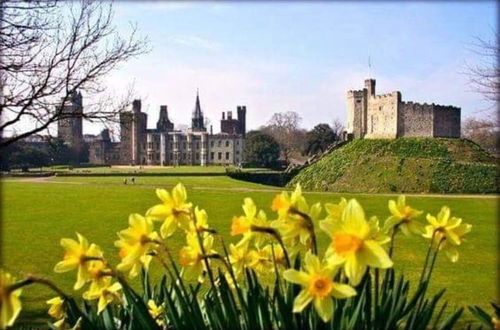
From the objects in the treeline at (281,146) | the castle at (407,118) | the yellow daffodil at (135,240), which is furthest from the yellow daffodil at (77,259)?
the treeline at (281,146)

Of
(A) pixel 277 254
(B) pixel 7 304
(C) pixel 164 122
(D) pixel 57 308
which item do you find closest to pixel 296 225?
(A) pixel 277 254

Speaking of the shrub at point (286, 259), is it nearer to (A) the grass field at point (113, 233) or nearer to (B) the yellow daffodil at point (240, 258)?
(B) the yellow daffodil at point (240, 258)

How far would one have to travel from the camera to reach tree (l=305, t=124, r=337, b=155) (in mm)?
85750

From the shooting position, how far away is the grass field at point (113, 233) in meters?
10.1

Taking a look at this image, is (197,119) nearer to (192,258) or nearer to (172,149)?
(172,149)

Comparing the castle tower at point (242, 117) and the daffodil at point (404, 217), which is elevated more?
the castle tower at point (242, 117)

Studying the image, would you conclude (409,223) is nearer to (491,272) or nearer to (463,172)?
Result: (491,272)

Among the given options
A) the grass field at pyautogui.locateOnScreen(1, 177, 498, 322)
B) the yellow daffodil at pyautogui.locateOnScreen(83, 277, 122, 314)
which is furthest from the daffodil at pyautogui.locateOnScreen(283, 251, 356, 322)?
the grass field at pyautogui.locateOnScreen(1, 177, 498, 322)

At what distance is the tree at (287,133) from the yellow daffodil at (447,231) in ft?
296

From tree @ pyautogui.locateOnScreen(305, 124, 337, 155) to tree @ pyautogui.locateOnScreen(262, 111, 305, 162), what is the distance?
6.23 meters

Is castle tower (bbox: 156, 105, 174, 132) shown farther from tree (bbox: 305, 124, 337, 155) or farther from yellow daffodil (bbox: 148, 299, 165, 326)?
yellow daffodil (bbox: 148, 299, 165, 326)

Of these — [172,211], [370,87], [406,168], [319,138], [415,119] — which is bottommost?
[406,168]

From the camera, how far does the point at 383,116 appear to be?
2253 inches

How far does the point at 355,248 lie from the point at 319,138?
279 ft
